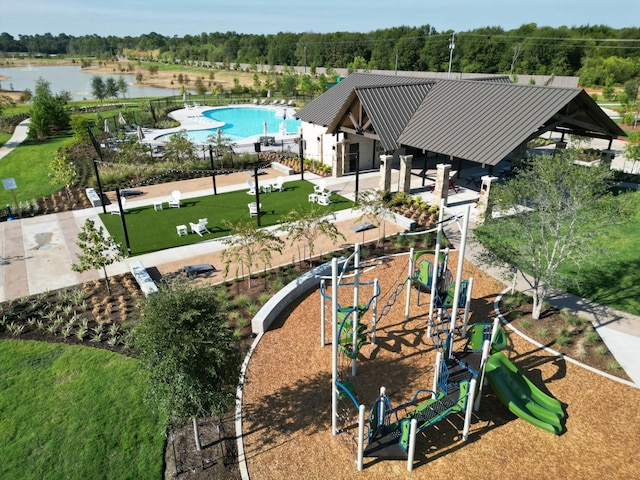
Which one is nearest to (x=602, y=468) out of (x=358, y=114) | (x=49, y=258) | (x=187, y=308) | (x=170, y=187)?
(x=187, y=308)

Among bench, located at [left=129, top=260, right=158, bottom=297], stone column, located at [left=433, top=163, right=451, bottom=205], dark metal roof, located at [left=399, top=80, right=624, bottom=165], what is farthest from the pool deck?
bench, located at [left=129, top=260, right=158, bottom=297]

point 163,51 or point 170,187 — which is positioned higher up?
point 163,51

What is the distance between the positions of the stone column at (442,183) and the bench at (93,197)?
17921 millimetres

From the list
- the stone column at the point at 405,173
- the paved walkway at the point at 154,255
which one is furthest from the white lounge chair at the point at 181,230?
the stone column at the point at 405,173

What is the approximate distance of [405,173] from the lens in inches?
913

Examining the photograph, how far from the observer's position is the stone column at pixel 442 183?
22047 mm

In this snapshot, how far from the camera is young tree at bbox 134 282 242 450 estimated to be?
7.79 metres

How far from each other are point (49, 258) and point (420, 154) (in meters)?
23.7

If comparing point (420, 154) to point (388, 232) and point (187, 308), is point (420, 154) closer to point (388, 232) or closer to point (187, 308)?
point (388, 232)

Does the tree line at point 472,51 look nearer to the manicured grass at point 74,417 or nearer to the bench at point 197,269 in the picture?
the bench at point 197,269

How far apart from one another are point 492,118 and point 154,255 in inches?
691

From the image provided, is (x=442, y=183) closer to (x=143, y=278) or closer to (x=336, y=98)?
(x=336, y=98)

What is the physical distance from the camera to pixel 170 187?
87.0 feet

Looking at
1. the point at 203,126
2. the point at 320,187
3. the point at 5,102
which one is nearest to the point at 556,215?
the point at 320,187
